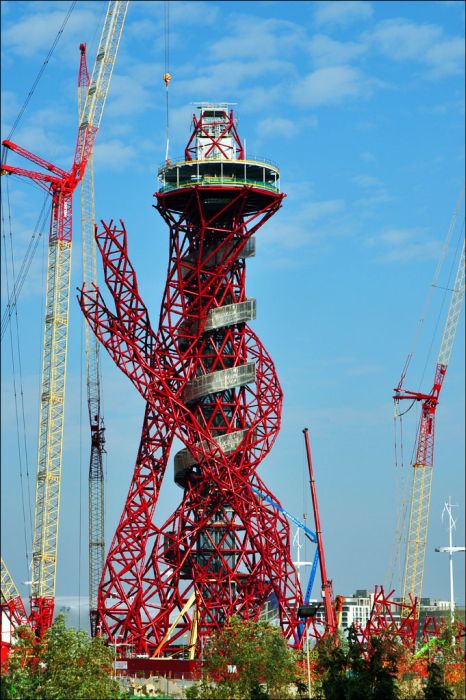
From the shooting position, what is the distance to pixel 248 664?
112562 millimetres

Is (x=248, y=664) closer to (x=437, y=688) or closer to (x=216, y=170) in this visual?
(x=437, y=688)

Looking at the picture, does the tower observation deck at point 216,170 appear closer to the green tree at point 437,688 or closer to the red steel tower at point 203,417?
the red steel tower at point 203,417

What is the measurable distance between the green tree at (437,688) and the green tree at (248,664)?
405 inches

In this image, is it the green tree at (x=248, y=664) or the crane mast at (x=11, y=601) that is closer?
the green tree at (x=248, y=664)

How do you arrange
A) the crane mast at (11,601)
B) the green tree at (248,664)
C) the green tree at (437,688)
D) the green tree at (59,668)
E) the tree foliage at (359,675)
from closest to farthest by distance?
the green tree at (437,688), the tree foliage at (359,675), the green tree at (59,668), the green tree at (248,664), the crane mast at (11,601)

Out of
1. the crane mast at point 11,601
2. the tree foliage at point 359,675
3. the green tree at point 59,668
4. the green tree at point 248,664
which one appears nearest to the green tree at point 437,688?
the tree foliage at point 359,675

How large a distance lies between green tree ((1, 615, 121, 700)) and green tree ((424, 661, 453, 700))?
66.4ft

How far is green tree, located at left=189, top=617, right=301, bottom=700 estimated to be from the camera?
106 meters

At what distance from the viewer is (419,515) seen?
182 meters

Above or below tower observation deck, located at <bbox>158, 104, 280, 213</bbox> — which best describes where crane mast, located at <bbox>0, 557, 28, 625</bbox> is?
below

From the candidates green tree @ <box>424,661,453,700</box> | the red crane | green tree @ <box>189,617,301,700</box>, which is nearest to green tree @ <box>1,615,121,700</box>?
green tree @ <box>189,617,301,700</box>

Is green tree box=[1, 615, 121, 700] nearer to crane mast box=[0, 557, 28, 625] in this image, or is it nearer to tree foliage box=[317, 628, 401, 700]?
tree foliage box=[317, 628, 401, 700]

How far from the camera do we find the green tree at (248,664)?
10612 cm

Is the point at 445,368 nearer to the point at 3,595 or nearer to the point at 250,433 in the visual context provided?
the point at 250,433
